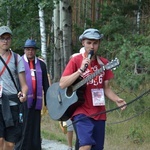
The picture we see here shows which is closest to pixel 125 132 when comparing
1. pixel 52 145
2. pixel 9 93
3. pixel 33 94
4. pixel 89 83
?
pixel 52 145

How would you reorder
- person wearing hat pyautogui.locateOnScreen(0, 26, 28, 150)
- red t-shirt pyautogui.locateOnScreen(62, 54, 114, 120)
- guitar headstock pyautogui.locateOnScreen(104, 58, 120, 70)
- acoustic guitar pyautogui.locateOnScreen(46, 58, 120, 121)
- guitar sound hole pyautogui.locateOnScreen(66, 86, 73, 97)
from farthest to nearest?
1. person wearing hat pyautogui.locateOnScreen(0, 26, 28, 150)
2. guitar sound hole pyautogui.locateOnScreen(66, 86, 73, 97)
3. red t-shirt pyautogui.locateOnScreen(62, 54, 114, 120)
4. acoustic guitar pyautogui.locateOnScreen(46, 58, 120, 121)
5. guitar headstock pyautogui.locateOnScreen(104, 58, 120, 70)

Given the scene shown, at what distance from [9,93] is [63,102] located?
69 centimetres

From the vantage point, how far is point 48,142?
8.72 m

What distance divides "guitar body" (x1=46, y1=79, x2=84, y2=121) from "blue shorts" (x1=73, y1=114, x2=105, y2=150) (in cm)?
18

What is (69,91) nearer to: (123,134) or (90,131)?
(90,131)

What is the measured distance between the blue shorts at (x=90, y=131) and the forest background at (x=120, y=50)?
48 cm

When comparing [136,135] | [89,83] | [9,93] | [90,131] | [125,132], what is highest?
[89,83]

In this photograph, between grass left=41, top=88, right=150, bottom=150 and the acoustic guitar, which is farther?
grass left=41, top=88, right=150, bottom=150

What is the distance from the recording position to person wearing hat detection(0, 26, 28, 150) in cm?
570

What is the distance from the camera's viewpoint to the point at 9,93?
5734mm

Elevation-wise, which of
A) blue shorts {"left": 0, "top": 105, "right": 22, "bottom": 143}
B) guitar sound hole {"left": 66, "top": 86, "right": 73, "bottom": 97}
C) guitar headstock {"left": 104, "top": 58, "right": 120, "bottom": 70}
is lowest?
blue shorts {"left": 0, "top": 105, "right": 22, "bottom": 143}

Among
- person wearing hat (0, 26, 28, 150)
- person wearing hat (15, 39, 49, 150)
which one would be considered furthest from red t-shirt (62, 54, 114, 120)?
person wearing hat (15, 39, 49, 150)

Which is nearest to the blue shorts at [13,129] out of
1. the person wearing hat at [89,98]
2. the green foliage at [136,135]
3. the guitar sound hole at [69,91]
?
the guitar sound hole at [69,91]

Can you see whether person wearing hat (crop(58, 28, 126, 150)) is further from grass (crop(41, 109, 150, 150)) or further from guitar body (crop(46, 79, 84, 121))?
grass (crop(41, 109, 150, 150))
